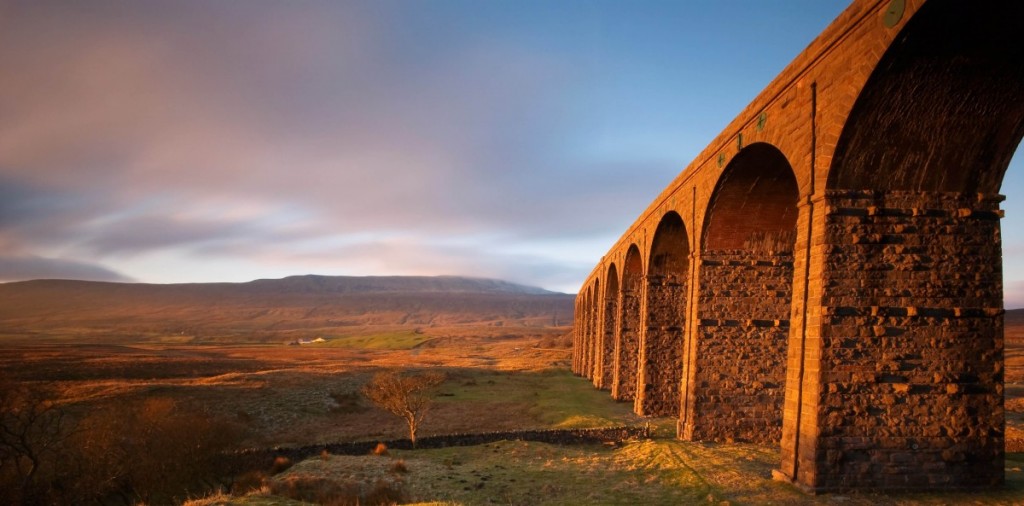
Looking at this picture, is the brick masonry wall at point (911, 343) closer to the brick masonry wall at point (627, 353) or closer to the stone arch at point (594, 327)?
the brick masonry wall at point (627, 353)

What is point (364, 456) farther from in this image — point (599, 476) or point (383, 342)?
point (383, 342)

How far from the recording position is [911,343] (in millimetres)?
9992

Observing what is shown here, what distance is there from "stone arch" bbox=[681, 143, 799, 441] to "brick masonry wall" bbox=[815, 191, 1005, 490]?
6090 mm

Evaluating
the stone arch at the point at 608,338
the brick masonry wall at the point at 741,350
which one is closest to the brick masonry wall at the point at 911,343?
the brick masonry wall at the point at 741,350

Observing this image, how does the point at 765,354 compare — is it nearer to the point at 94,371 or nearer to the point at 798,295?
the point at 798,295

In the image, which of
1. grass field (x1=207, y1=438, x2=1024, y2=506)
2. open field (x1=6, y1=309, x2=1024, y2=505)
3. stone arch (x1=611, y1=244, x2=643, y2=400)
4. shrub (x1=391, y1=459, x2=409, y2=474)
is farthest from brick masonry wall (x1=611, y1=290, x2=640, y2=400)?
shrub (x1=391, y1=459, x2=409, y2=474)

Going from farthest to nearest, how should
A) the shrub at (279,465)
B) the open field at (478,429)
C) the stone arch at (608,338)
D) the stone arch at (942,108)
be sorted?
the stone arch at (608,338), the shrub at (279,465), the open field at (478,429), the stone arch at (942,108)

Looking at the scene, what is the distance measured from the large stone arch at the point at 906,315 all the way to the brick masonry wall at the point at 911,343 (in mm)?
19

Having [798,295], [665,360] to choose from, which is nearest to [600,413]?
[665,360]

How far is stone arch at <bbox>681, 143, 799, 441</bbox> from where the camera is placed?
16.5m

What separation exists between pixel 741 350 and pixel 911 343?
6.67 meters

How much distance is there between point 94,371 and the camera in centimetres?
4034

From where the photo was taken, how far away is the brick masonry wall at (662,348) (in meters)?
23.2

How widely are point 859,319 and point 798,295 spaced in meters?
1.12
